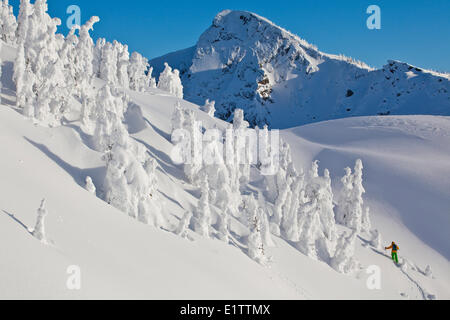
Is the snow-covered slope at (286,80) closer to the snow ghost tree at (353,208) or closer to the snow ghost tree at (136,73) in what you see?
the snow ghost tree at (136,73)

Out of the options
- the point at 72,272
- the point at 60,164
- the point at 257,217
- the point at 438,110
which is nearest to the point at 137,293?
the point at 72,272

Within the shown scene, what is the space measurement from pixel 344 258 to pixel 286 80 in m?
133

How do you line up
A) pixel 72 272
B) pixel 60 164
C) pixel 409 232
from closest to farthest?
pixel 72 272 < pixel 60 164 < pixel 409 232

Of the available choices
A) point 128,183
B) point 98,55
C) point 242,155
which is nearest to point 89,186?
point 128,183

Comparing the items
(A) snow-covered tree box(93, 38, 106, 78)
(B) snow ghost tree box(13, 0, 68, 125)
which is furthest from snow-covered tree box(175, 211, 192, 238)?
(A) snow-covered tree box(93, 38, 106, 78)

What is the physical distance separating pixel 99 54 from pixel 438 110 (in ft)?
314

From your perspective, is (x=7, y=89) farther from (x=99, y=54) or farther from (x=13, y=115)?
(x=99, y=54)

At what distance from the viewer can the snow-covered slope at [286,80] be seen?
120m

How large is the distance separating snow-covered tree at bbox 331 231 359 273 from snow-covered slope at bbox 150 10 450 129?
97.2m

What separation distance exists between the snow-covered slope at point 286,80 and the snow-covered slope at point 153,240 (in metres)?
85.2

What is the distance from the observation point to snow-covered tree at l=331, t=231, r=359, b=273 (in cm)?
2542

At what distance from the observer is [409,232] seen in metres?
34.1

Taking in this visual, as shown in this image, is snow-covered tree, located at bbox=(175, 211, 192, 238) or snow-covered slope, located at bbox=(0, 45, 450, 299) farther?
snow-covered tree, located at bbox=(175, 211, 192, 238)

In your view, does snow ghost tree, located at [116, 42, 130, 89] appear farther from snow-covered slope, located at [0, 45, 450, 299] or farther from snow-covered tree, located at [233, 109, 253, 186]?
snow-covered tree, located at [233, 109, 253, 186]
